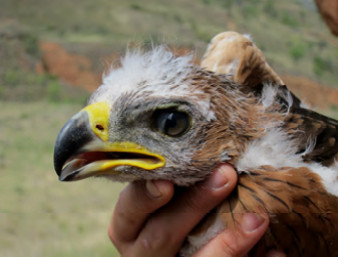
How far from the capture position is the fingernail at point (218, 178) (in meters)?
1.30

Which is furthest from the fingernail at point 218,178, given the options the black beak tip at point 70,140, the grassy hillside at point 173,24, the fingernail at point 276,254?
the grassy hillside at point 173,24

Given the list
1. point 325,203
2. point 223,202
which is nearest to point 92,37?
point 223,202

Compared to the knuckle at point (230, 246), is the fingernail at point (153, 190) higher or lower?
higher

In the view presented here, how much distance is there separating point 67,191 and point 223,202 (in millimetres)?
596

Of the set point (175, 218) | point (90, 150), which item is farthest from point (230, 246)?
point (90, 150)

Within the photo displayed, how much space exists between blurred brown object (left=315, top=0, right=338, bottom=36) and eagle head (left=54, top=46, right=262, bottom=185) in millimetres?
1769

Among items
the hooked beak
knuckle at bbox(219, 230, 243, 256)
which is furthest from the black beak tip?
knuckle at bbox(219, 230, 243, 256)

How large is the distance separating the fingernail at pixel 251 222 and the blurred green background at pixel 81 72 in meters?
0.50

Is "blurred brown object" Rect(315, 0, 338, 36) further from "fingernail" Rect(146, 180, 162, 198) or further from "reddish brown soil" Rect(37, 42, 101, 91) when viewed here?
"fingernail" Rect(146, 180, 162, 198)

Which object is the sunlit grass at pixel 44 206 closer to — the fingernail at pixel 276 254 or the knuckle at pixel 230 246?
the knuckle at pixel 230 246

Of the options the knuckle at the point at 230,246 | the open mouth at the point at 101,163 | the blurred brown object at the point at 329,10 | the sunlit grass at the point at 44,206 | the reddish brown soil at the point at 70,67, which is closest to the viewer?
the sunlit grass at the point at 44,206

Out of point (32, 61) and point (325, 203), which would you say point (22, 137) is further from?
point (325, 203)

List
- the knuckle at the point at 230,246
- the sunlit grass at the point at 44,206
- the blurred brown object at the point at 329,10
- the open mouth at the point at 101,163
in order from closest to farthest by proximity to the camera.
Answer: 1. the sunlit grass at the point at 44,206
2. the open mouth at the point at 101,163
3. the knuckle at the point at 230,246
4. the blurred brown object at the point at 329,10

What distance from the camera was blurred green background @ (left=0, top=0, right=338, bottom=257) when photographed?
3.34 feet
